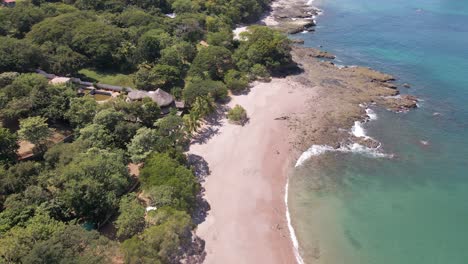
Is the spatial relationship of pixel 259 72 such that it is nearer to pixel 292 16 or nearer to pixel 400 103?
pixel 400 103

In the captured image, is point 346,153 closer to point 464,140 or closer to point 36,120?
point 464,140

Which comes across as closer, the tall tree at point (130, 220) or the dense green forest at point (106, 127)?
the dense green forest at point (106, 127)

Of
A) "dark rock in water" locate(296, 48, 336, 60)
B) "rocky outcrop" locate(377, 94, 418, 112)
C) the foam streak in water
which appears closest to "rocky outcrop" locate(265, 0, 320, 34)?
"dark rock in water" locate(296, 48, 336, 60)

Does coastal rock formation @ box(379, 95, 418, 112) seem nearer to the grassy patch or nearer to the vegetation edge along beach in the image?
the vegetation edge along beach

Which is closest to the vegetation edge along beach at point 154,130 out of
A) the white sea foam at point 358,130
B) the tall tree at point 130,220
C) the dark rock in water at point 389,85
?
the tall tree at point 130,220

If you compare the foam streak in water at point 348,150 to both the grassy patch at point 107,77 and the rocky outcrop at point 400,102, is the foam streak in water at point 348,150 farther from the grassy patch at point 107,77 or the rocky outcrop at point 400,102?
the grassy patch at point 107,77

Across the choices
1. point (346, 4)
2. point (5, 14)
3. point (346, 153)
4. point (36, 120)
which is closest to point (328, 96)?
point (346, 153)

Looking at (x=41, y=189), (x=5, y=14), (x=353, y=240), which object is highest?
(x=5, y=14)
